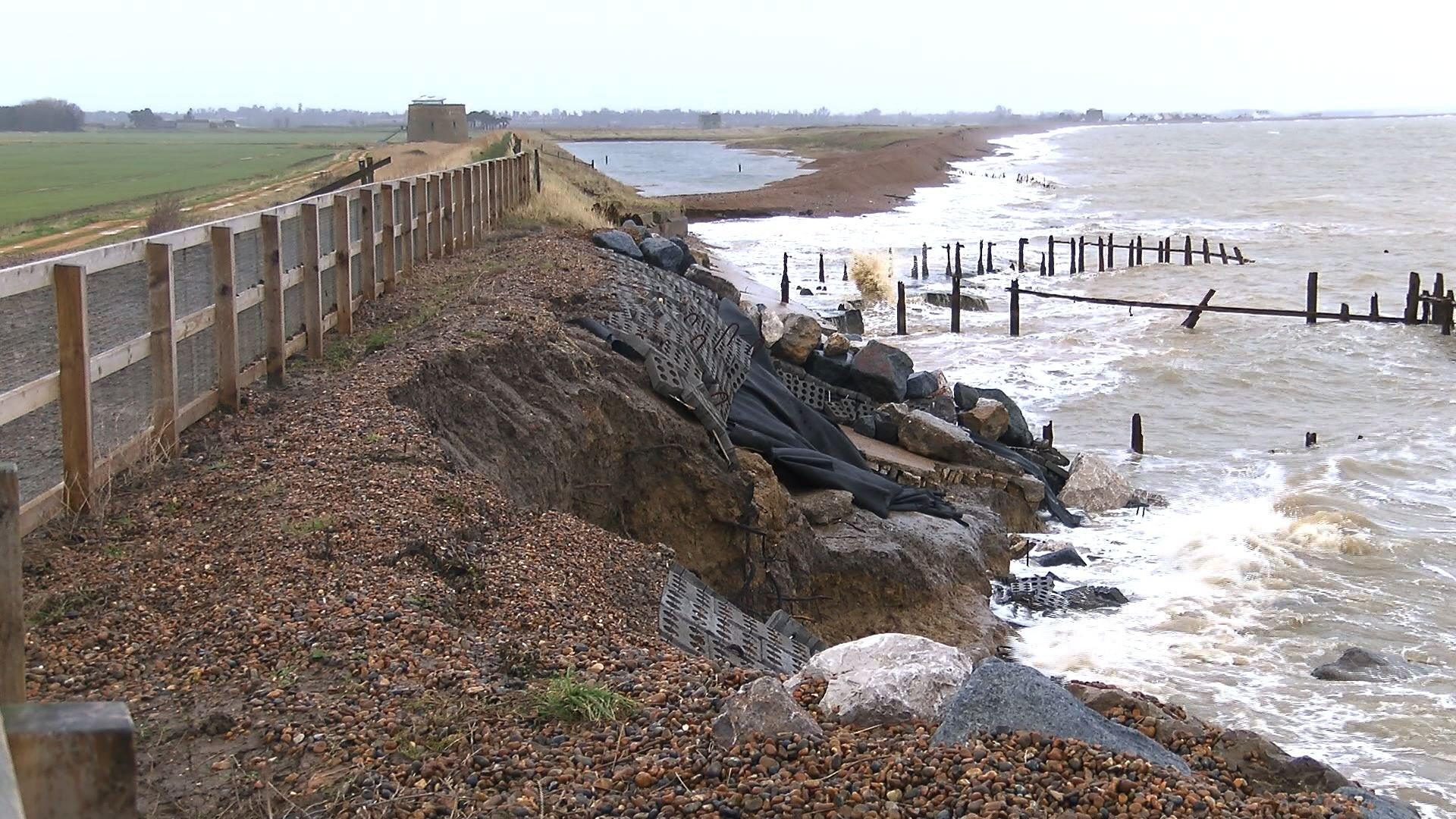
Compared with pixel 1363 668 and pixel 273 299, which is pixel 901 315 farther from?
pixel 273 299

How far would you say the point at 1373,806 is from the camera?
203 inches

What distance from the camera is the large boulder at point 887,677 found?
5.41m

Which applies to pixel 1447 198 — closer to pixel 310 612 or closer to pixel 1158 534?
pixel 1158 534

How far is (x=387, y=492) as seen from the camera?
7.61 metres

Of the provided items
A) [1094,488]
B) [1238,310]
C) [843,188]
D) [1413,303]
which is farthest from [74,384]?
[843,188]

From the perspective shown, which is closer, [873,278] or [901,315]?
[901,315]

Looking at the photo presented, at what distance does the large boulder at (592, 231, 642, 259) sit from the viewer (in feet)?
65.5

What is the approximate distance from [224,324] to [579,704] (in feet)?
17.1

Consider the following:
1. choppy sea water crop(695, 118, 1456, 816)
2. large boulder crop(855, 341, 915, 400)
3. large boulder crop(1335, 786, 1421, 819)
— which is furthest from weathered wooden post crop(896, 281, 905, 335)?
large boulder crop(1335, 786, 1421, 819)

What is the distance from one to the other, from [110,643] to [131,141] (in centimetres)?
10224

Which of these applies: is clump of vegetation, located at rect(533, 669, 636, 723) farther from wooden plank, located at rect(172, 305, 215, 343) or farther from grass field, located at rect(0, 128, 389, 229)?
grass field, located at rect(0, 128, 389, 229)

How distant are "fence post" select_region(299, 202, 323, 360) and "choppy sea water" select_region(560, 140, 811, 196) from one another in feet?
161

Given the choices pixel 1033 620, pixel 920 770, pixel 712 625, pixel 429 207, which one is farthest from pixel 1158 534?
pixel 920 770

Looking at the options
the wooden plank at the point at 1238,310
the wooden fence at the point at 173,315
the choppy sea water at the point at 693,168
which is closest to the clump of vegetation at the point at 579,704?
the wooden fence at the point at 173,315
